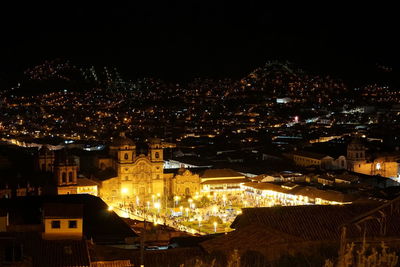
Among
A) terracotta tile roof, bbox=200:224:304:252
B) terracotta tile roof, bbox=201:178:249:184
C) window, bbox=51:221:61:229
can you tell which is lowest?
terracotta tile roof, bbox=200:224:304:252

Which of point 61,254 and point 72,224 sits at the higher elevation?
point 72,224

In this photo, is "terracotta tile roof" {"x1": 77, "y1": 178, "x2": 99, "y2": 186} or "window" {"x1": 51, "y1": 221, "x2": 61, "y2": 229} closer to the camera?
"window" {"x1": 51, "y1": 221, "x2": 61, "y2": 229}

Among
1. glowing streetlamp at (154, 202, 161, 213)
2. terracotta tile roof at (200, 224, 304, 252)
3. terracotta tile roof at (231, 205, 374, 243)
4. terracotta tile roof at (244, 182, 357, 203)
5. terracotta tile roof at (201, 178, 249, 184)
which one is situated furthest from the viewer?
terracotta tile roof at (201, 178, 249, 184)

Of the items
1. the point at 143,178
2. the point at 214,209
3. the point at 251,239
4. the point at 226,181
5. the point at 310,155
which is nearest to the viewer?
the point at 251,239

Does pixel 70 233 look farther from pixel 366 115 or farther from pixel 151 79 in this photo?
pixel 151 79

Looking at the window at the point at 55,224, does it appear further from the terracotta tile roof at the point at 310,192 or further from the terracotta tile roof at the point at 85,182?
the terracotta tile roof at the point at 85,182

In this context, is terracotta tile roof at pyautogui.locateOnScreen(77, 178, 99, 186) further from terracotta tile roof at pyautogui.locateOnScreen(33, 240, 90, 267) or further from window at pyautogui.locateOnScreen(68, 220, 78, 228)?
terracotta tile roof at pyautogui.locateOnScreen(33, 240, 90, 267)

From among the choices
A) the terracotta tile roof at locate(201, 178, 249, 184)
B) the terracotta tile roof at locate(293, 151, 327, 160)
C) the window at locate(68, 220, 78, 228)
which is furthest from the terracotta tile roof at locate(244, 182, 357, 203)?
the window at locate(68, 220, 78, 228)

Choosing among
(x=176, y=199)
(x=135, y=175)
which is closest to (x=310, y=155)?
(x=176, y=199)

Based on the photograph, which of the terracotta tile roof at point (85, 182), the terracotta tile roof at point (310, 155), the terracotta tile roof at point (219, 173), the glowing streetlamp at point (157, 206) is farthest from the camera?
the terracotta tile roof at point (310, 155)

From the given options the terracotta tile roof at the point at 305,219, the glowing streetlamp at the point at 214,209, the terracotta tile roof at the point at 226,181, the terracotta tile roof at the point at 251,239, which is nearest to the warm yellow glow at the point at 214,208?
the glowing streetlamp at the point at 214,209

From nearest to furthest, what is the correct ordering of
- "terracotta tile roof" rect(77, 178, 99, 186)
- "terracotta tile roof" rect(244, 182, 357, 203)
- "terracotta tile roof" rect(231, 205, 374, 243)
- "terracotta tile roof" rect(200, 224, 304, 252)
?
1. "terracotta tile roof" rect(200, 224, 304, 252)
2. "terracotta tile roof" rect(231, 205, 374, 243)
3. "terracotta tile roof" rect(244, 182, 357, 203)
4. "terracotta tile roof" rect(77, 178, 99, 186)

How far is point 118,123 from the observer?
76188mm

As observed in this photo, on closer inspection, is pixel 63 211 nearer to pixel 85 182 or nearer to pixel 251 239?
pixel 251 239
